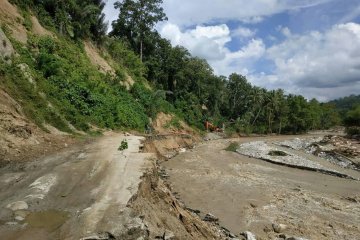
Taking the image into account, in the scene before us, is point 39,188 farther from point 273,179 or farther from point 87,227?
point 273,179

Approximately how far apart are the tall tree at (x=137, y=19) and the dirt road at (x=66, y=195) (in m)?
50.2

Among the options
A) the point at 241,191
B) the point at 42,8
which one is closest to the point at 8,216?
the point at 241,191

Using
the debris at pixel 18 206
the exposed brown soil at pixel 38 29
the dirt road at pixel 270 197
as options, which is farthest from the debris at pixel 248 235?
the exposed brown soil at pixel 38 29

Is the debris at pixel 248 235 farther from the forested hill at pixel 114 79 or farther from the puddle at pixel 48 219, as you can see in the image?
the forested hill at pixel 114 79

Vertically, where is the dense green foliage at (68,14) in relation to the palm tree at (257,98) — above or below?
above

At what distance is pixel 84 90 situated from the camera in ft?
101

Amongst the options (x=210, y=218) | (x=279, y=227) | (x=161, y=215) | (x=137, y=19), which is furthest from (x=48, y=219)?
(x=137, y=19)

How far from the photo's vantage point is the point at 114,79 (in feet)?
140

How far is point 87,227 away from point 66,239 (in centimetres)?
63

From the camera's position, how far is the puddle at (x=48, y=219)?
9.25 m

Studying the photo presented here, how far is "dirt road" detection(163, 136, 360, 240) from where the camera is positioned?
1672 centimetres

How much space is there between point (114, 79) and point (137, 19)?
80.0 ft

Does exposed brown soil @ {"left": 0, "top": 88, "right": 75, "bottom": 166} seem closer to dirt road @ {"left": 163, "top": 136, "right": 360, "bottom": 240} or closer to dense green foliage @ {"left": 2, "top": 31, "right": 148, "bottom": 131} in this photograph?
dense green foliage @ {"left": 2, "top": 31, "right": 148, "bottom": 131}

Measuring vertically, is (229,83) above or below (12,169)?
above
